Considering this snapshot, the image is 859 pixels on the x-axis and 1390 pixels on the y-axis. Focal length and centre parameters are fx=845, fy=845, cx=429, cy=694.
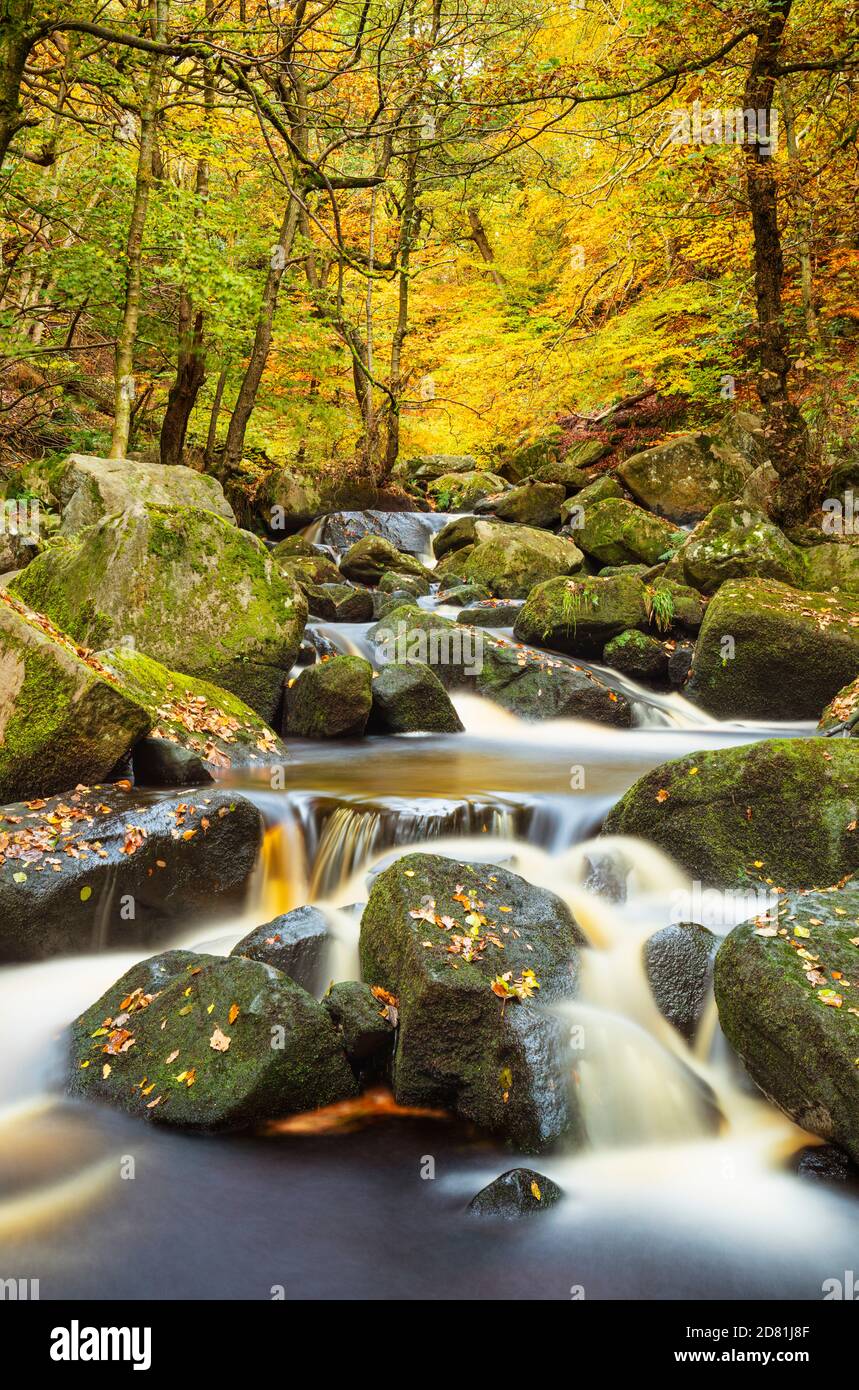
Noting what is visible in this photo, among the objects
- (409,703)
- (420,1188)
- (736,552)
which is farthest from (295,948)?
(736,552)

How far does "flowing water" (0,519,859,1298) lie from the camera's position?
9.62 feet

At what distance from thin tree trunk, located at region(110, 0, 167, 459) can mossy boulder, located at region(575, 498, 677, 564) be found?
7308 millimetres

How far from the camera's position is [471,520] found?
52.1 ft

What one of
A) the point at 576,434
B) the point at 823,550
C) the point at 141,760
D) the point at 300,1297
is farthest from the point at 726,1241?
the point at 576,434

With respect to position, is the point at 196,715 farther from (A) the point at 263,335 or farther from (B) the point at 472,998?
(A) the point at 263,335

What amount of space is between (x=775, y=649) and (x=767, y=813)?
13.9 ft

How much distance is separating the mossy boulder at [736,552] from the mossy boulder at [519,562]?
219 cm

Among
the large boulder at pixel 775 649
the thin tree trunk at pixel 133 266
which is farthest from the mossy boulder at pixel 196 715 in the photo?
the large boulder at pixel 775 649

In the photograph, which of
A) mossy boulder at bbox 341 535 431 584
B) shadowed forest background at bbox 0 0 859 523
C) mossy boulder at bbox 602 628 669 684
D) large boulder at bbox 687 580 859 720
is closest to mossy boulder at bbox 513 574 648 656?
mossy boulder at bbox 602 628 669 684

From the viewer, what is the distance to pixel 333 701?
25.8 feet

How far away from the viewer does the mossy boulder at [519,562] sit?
518 inches

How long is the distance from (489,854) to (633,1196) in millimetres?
2418

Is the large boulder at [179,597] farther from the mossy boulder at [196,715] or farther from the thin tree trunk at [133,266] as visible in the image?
the thin tree trunk at [133,266]
